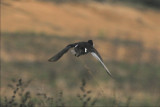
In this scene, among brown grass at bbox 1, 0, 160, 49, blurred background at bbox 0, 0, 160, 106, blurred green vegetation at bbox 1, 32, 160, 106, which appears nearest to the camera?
blurred background at bbox 0, 0, 160, 106

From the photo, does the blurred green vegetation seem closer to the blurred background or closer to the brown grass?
the blurred background

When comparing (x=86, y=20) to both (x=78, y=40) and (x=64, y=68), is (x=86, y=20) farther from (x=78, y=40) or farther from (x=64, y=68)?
(x=64, y=68)

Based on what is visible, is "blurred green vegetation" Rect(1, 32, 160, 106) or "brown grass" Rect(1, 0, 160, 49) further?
"brown grass" Rect(1, 0, 160, 49)

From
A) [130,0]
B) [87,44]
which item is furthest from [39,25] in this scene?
[87,44]

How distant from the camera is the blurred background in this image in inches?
631

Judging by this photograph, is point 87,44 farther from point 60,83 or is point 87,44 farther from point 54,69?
point 54,69

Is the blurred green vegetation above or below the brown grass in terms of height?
below

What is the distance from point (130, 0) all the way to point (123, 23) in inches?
303

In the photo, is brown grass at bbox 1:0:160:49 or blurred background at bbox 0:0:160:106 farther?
brown grass at bbox 1:0:160:49

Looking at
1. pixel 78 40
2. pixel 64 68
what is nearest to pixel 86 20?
pixel 78 40

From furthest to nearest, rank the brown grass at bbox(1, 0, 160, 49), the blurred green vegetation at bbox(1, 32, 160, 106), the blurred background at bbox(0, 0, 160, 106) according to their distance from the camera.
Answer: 1. the brown grass at bbox(1, 0, 160, 49)
2. the blurred green vegetation at bbox(1, 32, 160, 106)
3. the blurred background at bbox(0, 0, 160, 106)

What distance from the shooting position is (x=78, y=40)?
27391mm

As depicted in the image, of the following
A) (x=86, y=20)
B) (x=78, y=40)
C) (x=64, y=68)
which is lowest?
(x=64, y=68)

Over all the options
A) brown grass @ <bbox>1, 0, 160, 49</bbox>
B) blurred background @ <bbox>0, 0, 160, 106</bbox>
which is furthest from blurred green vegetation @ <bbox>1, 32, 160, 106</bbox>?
brown grass @ <bbox>1, 0, 160, 49</bbox>
